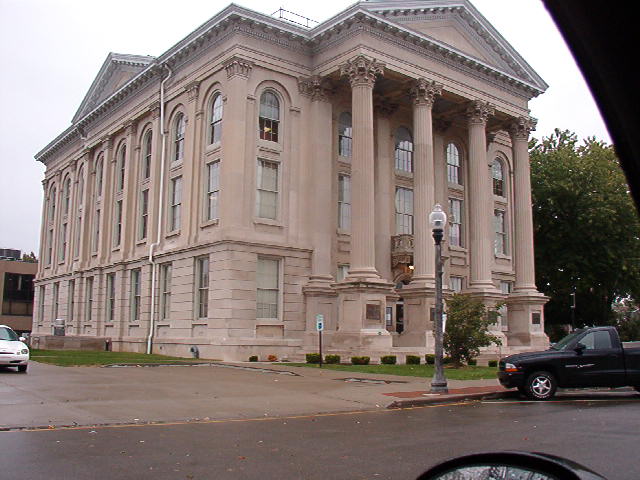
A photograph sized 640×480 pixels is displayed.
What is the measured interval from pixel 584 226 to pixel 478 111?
12100 millimetres

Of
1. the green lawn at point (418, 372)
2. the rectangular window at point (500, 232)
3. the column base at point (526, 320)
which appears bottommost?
the green lawn at point (418, 372)

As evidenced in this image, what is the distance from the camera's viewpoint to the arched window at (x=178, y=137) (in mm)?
37281

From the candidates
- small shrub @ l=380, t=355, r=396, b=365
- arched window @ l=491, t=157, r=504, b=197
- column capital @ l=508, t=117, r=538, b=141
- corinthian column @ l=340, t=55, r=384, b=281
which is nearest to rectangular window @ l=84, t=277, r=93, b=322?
corinthian column @ l=340, t=55, r=384, b=281

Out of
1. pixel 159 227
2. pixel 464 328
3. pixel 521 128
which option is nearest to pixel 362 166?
pixel 464 328

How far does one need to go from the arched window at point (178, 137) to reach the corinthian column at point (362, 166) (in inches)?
386

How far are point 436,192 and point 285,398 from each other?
85.3 feet

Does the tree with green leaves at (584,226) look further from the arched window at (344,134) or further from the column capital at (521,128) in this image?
the arched window at (344,134)

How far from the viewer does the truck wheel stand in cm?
1677

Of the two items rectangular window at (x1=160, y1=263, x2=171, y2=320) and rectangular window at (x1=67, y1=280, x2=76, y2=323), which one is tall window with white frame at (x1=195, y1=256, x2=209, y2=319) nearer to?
rectangular window at (x1=160, y1=263, x2=171, y2=320)

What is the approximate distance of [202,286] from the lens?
33438 millimetres

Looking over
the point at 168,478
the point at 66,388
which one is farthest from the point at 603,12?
the point at 66,388

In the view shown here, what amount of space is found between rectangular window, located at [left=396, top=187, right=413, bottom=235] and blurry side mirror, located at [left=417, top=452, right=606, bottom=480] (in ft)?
118

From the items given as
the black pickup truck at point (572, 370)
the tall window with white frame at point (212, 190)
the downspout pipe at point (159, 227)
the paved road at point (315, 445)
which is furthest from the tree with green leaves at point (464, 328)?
the downspout pipe at point (159, 227)

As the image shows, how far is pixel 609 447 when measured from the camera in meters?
9.79
